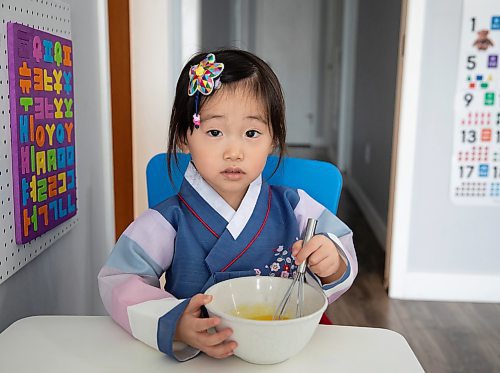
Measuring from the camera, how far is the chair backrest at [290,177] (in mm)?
1189

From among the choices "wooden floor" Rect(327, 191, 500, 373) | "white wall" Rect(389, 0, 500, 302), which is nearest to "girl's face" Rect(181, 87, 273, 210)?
"wooden floor" Rect(327, 191, 500, 373)

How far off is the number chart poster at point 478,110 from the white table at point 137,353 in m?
1.83

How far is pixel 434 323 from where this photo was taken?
231cm

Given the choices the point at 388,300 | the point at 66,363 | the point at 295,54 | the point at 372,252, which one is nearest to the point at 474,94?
the point at 388,300

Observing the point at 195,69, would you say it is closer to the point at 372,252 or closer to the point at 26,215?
the point at 26,215

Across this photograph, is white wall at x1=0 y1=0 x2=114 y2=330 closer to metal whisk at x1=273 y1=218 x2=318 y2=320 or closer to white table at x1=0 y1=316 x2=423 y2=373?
white table at x1=0 y1=316 x2=423 y2=373

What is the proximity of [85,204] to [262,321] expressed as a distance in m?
0.87

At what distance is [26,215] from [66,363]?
369 mm

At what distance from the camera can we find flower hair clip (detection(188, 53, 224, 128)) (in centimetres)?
95

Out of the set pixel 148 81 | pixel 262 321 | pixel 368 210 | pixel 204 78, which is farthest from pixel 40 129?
pixel 368 210

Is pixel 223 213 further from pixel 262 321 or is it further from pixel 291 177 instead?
pixel 262 321

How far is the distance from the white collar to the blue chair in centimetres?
17

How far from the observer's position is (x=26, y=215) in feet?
3.33

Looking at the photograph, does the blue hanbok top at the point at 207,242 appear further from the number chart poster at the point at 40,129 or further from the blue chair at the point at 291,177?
the number chart poster at the point at 40,129
